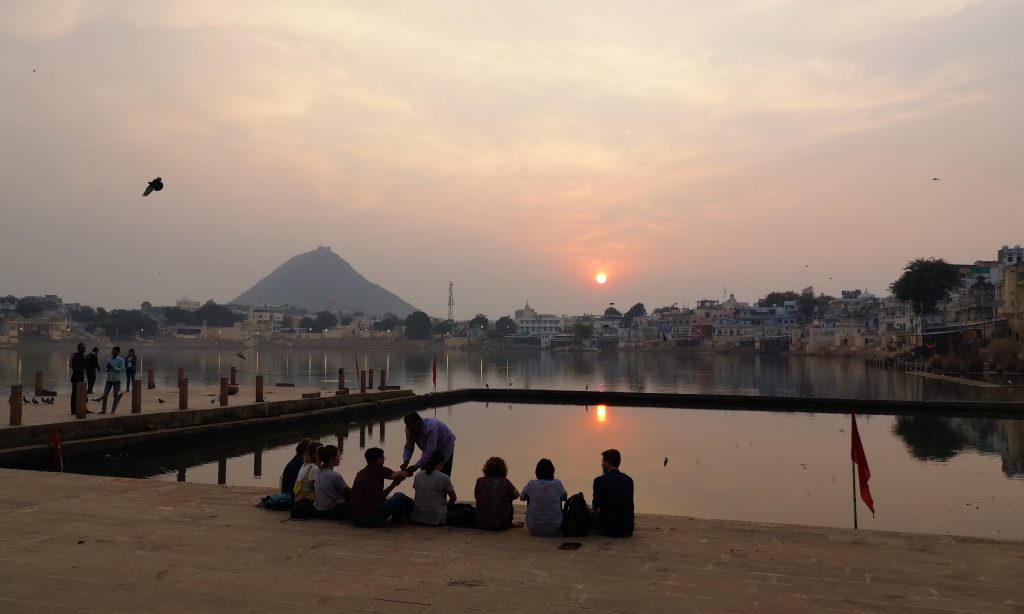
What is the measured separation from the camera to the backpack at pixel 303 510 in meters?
9.75

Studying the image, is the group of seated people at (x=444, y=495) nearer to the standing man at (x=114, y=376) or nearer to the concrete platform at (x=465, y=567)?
the concrete platform at (x=465, y=567)

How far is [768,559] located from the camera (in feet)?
26.6

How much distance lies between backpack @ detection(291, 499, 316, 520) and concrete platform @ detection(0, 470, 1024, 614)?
0.18m

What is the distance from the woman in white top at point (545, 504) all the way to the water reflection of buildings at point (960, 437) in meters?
19.0

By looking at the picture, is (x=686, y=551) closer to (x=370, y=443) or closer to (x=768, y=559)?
(x=768, y=559)

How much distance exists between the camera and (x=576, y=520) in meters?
8.96

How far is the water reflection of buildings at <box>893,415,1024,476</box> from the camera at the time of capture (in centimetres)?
2509

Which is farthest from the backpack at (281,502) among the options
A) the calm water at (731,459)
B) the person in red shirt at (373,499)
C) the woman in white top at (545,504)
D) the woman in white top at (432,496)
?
the calm water at (731,459)

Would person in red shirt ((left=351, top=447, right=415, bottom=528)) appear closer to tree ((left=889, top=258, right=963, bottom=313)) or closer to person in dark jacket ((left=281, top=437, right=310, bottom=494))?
person in dark jacket ((left=281, top=437, right=310, bottom=494))

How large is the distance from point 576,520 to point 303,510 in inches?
142

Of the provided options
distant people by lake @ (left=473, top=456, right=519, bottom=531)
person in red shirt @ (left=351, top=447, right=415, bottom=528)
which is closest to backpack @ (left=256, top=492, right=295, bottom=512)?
person in red shirt @ (left=351, top=447, right=415, bottom=528)

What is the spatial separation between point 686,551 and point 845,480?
14569mm

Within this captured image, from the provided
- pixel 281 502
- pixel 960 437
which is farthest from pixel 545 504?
pixel 960 437

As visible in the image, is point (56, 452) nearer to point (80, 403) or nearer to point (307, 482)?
point (80, 403)
